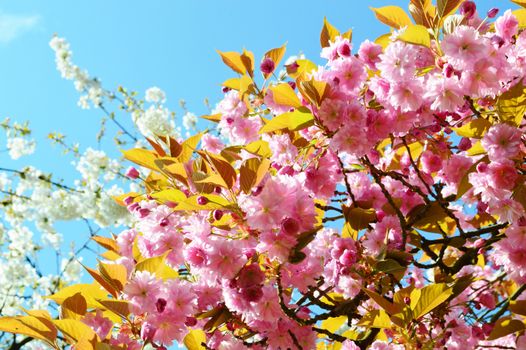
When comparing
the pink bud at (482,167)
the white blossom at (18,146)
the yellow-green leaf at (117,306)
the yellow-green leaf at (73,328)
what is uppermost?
the white blossom at (18,146)

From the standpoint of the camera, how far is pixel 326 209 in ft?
6.40

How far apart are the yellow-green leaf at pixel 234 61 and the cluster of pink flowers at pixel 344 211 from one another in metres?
0.11

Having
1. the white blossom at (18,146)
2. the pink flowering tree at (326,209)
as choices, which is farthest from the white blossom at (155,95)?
the pink flowering tree at (326,209)

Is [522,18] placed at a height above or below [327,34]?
below

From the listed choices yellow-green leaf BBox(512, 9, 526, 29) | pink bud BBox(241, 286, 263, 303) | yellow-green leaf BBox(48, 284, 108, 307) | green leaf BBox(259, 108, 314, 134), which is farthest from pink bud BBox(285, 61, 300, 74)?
yellow-green leaf BBox(48, 284, 108, 307)

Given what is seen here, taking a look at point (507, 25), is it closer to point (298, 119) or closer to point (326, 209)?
point (298, 119)

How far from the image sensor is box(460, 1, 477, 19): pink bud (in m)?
1.71

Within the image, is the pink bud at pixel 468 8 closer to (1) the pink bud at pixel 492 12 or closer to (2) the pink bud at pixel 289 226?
(1) the pink bud at pixel 492 12

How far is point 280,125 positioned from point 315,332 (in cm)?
67

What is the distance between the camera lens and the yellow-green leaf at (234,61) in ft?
6.34

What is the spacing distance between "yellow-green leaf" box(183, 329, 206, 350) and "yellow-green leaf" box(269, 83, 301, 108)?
72 centimetres

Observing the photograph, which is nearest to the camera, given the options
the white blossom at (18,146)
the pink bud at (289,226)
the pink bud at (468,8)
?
the pink bud at (289,226)

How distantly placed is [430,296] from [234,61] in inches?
39.1

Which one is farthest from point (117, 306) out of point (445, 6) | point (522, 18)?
point (522, 18)
